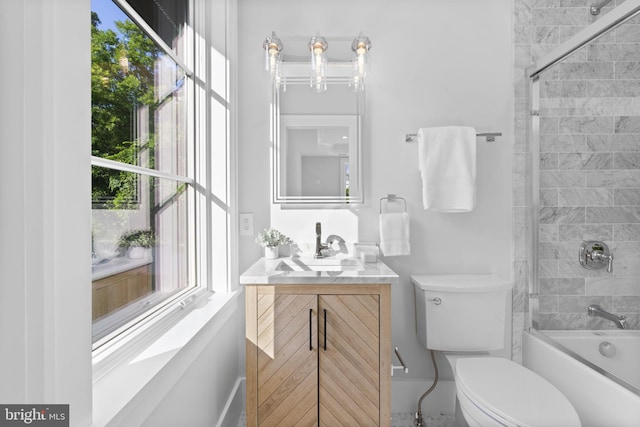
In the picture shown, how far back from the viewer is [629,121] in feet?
4.88

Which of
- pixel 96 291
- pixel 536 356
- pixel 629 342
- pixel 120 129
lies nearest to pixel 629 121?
pixel 629 342

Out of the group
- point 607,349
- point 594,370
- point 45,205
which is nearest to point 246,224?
point 45,205

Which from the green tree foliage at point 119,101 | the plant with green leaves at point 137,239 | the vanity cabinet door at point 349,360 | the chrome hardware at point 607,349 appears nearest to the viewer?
the green tree foliage at point 119,101

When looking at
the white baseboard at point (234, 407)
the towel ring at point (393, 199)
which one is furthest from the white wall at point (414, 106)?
the white baseboard at point (234, 407)

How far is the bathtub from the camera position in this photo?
127 cm

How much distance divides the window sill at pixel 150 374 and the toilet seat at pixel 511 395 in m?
1.08

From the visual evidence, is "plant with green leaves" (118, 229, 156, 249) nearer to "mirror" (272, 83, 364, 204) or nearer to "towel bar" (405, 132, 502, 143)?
"mirror" (272, 83, 364, 204)

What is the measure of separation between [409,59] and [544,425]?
1.78 m

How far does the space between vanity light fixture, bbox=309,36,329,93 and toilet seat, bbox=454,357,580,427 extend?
1.57 metres

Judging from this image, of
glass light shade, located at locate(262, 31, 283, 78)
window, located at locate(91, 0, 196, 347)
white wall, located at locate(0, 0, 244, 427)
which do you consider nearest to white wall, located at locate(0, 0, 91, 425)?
white wall, located at locate(0, 0, 244, 427)

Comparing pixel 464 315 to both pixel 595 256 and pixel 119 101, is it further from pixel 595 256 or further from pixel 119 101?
pixel 119 101

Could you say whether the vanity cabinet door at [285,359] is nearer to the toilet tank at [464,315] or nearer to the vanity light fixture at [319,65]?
the toilet tank at [464,315]

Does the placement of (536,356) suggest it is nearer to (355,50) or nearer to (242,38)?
(355,50)

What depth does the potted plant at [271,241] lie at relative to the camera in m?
1.74
